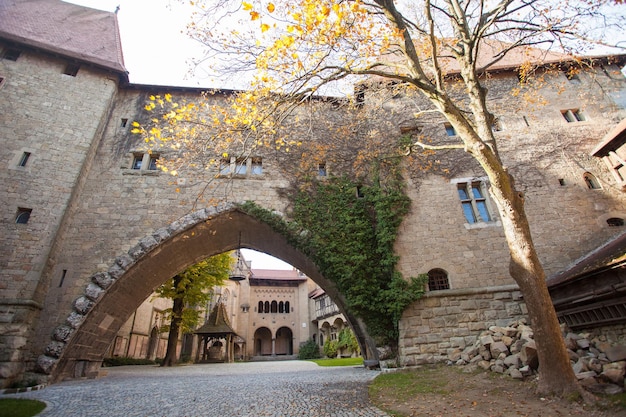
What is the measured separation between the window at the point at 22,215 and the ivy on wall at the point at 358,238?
619 centimetres

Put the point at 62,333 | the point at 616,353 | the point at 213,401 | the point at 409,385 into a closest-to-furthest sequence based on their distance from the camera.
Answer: the point at 616,353 < the point at 213,401 < the point at 409,385 < the point at 62,333

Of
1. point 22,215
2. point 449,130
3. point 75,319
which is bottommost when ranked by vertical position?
point 75,319

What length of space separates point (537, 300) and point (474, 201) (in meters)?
6.10

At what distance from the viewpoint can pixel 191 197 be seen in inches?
424

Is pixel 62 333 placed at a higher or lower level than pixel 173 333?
lower

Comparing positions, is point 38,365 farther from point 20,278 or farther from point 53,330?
point 20,278

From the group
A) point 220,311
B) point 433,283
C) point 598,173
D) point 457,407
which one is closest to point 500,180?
point 457,407

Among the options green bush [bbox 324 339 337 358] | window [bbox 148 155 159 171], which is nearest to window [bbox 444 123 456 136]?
window [bbox 148 155 159 171]

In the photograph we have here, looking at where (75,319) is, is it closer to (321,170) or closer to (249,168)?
(249,168)

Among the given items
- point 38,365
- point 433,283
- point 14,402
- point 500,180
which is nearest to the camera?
point 500,180

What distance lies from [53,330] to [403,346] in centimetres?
955

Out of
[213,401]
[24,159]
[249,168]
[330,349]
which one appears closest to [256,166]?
[249,168]

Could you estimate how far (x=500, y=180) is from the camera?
4801 mm

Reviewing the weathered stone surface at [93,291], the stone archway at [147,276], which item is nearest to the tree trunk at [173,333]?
the stone archway at [147,276]
